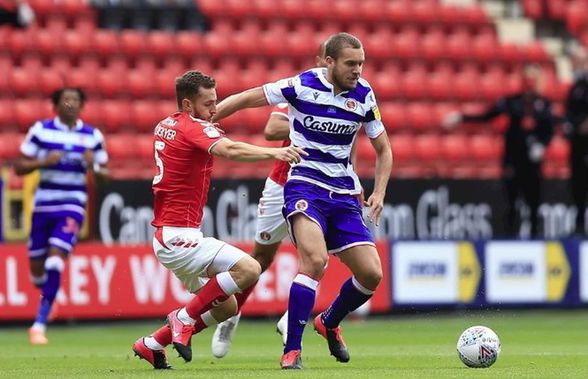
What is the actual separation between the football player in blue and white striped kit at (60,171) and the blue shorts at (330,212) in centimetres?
425

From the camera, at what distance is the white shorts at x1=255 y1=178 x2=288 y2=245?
10516mm

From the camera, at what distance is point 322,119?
910cm

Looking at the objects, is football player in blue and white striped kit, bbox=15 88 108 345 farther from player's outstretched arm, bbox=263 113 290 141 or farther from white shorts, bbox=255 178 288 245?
player's outstretched arm, bbox=263 113 290 141

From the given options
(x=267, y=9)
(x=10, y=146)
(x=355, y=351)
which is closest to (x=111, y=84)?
(x=10, y=146)

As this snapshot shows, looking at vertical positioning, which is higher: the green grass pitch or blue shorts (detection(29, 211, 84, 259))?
blue shorts (detection(29, 211, 84, 259))

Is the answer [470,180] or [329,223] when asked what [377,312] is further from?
[329,223]

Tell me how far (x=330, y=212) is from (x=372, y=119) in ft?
2.32

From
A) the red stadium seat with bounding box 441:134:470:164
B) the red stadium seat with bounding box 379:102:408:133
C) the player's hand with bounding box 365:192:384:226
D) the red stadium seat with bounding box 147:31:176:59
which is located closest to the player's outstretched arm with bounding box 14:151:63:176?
the player's hand with bounding box 365:192:384:226

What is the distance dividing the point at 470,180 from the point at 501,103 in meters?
1.17

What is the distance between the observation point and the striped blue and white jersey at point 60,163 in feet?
42.6

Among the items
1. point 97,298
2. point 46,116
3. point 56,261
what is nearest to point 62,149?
point 56,261

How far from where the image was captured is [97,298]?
15094 millimetres

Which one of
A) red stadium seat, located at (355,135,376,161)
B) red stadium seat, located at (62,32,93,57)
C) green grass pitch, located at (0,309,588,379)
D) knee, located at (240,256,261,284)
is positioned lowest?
green grass pitch, located at (0,309,588,379)

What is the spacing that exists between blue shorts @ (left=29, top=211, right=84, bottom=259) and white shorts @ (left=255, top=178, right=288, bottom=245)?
295cm
